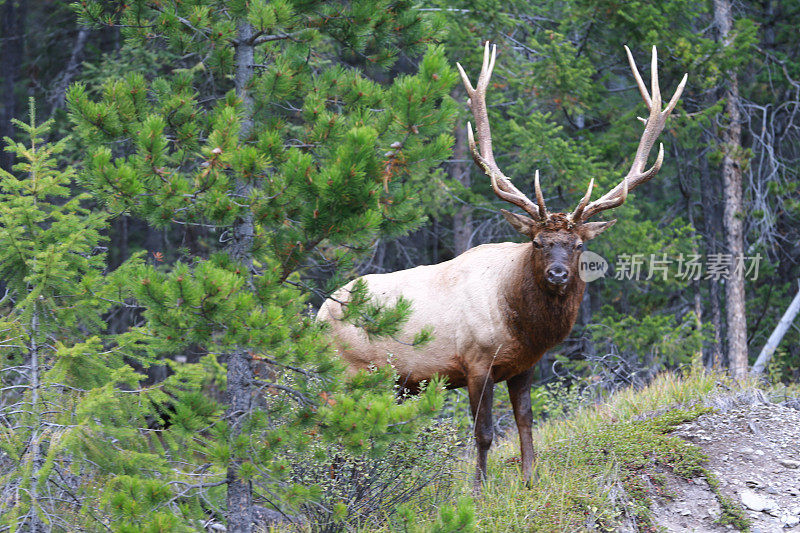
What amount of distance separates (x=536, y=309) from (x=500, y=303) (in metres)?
0.37

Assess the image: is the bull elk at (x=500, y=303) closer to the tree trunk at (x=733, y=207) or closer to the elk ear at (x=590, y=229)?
the elk ear at (x=590, y=229)

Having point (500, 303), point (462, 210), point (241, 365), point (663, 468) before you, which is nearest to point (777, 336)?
point (462, 210)

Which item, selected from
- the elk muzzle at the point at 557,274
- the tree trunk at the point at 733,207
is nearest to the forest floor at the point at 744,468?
the elk muzzle at the point at 557,274

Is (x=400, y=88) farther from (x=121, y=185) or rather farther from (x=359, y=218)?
(x=121, y=185)

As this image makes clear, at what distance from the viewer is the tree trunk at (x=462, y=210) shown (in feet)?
38.1

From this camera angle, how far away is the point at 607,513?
5.69 metres

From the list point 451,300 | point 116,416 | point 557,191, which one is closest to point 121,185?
point 116,416

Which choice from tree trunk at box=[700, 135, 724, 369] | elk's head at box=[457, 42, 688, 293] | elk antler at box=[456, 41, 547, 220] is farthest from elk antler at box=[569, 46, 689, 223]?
tree trunk at box=[700, 135, 724, 369]

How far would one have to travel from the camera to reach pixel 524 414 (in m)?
6.36

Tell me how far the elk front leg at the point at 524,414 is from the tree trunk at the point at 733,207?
258 inches

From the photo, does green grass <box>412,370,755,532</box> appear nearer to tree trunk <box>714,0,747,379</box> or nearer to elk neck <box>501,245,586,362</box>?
elk neck <box>501,245,586,362</box>

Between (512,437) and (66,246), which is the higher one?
(66,246)

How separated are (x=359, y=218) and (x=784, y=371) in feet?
37.6

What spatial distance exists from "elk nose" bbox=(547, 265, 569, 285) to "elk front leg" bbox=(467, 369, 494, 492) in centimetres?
102
